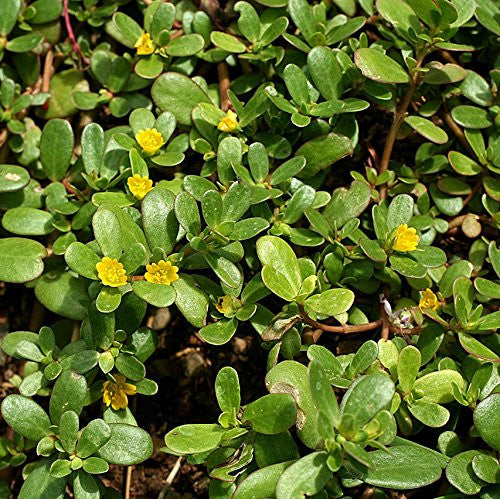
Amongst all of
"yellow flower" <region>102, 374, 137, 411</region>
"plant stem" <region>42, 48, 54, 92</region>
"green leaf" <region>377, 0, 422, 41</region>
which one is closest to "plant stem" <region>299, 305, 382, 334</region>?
"yellow flower" <region>102, 374, 137, 411</region>

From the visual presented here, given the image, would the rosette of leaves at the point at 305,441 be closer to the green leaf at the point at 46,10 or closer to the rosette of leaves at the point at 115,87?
the rosette of leaves at the point at 115,87

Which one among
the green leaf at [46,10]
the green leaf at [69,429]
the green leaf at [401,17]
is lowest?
the green leaf at [69,429]

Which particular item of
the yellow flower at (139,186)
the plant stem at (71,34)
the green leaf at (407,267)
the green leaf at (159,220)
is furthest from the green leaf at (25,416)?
the plant stem at (71,34)

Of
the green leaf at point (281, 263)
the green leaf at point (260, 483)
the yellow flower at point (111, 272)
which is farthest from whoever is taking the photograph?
the green leaf at point (281, 263)

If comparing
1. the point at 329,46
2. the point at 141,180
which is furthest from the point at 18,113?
the point at 329,46

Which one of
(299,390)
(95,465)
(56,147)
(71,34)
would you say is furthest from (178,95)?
(95,465)

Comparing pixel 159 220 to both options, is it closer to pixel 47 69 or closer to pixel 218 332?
pixel 218 332
